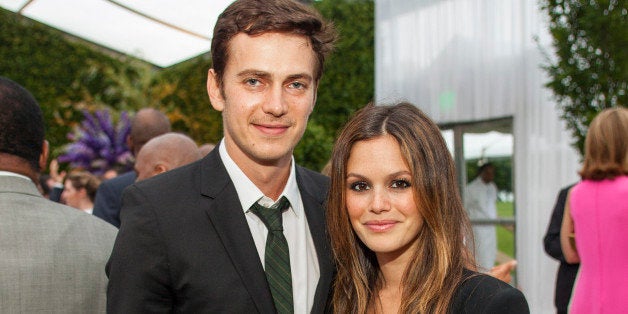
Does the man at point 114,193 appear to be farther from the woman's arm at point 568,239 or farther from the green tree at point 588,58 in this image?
the green tree at point 588,58

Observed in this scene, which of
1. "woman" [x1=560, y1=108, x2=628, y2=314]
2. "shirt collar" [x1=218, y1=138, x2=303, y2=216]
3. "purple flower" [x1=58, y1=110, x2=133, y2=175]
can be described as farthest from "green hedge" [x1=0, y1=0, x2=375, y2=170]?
"shirt collar" [x1=218, y1=138, x2=303, y2=216]

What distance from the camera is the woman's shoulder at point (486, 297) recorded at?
5.78ft

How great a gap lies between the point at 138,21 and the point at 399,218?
10131mm

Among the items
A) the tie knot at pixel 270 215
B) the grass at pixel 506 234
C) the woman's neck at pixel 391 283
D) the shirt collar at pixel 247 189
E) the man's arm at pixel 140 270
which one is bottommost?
the grass at pixel 506 234

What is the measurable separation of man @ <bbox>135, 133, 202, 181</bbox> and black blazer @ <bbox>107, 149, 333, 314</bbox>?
1733mm

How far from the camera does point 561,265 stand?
422 cm

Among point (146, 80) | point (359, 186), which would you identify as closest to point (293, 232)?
point (359, 186)

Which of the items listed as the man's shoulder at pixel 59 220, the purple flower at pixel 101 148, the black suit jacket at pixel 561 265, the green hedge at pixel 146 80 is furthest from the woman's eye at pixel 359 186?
the green hedge at pixel 146 80

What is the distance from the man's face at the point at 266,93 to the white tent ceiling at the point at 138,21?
8.12 meters

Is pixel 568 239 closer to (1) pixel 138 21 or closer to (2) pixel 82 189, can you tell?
(2) pixel 82 189

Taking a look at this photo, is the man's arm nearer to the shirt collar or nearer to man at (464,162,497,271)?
the shirt collar

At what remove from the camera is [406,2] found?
8008 millimetres

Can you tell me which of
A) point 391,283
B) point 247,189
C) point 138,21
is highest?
point 138,21

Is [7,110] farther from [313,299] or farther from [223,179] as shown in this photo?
[313,299]
